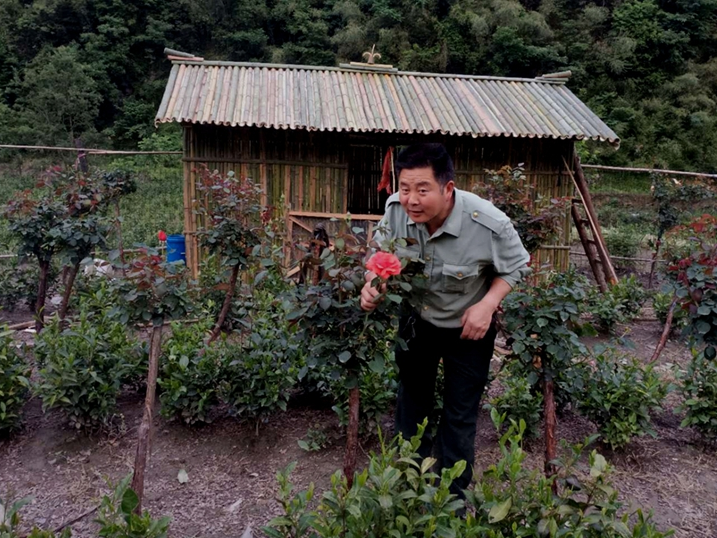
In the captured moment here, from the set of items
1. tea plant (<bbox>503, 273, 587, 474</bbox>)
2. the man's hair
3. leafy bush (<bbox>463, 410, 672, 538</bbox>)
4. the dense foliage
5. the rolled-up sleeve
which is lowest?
leafy bush (<bbox>463, 410, 672, 538</bbox>)

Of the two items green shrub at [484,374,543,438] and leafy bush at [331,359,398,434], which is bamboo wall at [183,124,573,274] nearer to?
green shrub at [484,374,543,438]

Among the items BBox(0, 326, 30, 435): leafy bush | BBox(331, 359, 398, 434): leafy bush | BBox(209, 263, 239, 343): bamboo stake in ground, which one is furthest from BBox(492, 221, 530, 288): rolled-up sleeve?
BBox(0, 326, 30, 435): leafy bush

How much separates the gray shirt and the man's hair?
0.15 m

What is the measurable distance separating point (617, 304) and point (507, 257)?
4399 mm

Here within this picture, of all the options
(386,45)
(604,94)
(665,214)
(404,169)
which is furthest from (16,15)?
(404,169)

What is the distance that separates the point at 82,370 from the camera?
2.87m

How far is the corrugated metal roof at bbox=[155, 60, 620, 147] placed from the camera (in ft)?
22.1

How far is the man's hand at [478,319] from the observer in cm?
203

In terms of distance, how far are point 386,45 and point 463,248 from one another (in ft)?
65.9

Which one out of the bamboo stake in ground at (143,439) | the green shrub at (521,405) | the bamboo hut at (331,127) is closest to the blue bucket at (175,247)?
the bamboo hut at (331,127)

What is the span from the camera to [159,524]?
1816 mm

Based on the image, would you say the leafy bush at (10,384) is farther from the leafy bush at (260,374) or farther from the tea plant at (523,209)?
the tea plant at (523,209)

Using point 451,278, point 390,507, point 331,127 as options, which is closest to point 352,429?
point 390,507

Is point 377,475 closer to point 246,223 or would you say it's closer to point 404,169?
point 404,169
